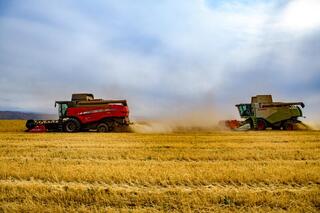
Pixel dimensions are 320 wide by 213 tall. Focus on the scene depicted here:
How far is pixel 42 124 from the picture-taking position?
28.5 m

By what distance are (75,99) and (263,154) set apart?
1843 centimetres

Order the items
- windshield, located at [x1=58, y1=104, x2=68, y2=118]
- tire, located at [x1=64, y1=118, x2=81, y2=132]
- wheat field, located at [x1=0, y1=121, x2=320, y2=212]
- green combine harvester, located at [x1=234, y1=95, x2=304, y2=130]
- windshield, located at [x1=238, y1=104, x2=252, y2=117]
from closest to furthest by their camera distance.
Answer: wheat field, located at [x1=0, y1=121, x2=320, y2=212], tire, located at [x1=64, y1=118, x2=81, y2=132], windshield, located at [x1=58, y1=104, x2=68, y2=118], green combine harvester, located at [x1=234, y1=95, x2=304, y2=130], windshield, located at [x1=238, y1=104, x2=252, y2=117]

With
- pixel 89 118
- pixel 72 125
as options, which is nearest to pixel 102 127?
pixel 89 118

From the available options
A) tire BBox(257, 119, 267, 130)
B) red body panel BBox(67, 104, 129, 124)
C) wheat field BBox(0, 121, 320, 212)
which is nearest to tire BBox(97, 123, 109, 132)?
red body panel BBox(67, 104, 129, 124)

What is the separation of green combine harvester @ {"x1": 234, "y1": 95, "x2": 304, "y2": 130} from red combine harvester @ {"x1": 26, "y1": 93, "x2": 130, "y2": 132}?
10.4 m

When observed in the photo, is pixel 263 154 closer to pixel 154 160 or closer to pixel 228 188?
pixel 154 160

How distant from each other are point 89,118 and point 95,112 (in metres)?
0.61

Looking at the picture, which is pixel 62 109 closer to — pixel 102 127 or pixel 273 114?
pixel 102 127

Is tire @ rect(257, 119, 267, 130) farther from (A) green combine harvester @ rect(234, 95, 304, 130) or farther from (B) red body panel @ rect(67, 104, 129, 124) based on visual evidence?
(B) red body panel @ rect(67, 104, 129, 124)

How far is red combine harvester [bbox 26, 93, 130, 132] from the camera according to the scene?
2806 cm

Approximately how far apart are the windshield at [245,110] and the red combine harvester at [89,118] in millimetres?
10634

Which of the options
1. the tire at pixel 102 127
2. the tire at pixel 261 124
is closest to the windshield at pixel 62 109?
the tire at pixel 102 127

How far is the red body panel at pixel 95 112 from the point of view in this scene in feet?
92.1

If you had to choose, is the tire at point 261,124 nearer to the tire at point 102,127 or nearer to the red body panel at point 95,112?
the red body panel at point 95,112
